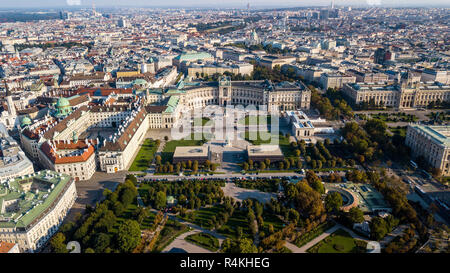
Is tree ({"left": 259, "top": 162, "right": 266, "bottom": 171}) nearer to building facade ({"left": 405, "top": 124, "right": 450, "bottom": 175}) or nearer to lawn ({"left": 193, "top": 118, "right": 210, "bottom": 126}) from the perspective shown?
lawn ({"left": 193, "top": 118, "right": 210, "bottom": 126})

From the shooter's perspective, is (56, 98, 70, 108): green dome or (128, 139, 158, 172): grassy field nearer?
(128, 139, 158, 172): grassy field

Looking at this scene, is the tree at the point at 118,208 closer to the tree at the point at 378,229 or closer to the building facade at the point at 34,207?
the building facade at the point at 34,207

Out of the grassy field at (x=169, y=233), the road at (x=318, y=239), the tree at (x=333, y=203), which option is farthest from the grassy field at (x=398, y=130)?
the grassy field at (x=169, y=233)

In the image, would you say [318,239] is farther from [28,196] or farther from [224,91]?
[224,91]

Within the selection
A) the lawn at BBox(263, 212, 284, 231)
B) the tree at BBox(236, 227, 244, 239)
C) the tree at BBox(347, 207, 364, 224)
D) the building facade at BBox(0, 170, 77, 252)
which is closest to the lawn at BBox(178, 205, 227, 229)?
the tree at BBox(236, 227, 244, 239)

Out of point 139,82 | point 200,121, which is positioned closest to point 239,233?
point 200,121

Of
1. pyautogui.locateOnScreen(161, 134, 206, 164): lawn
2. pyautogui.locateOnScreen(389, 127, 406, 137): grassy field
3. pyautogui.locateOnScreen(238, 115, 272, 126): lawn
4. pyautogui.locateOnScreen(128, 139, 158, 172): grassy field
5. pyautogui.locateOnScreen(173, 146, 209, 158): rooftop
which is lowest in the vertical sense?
pyautogui.locateOnScreen(128, 139, 158, 172): grassy field
